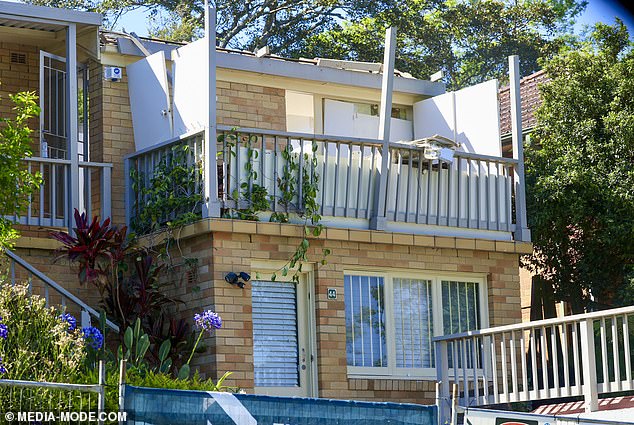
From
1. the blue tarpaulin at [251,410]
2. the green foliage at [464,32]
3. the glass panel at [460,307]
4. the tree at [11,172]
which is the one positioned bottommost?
the blue tarpaulin at [251,410]

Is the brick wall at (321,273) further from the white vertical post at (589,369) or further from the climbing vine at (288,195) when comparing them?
the white vertical post at (589,369)

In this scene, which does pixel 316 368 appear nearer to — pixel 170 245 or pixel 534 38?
pixel 170 245

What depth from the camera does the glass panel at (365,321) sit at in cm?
1451

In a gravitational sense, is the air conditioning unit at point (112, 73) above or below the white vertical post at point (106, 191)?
above

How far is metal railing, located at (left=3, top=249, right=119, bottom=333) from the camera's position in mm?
12328

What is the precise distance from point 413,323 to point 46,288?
199 inches

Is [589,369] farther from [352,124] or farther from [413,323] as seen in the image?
[352,124]

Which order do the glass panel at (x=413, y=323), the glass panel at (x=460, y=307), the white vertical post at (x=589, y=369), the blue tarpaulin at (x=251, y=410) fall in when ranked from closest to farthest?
the blue tarpaulin at (x=251, y=410), the white vertical post at (x=589, y=369), the glass panel at (x=413, y=323), the glass panel at (x=460, y=307)

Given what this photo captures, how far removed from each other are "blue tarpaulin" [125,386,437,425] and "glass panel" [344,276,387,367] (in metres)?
5.92

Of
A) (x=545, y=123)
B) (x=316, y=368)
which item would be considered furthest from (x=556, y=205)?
(x=316, y=368)

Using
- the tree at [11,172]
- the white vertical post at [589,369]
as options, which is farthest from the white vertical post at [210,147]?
the white vertical post at [589,369]

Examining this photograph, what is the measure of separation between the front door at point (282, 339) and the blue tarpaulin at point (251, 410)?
5.33m

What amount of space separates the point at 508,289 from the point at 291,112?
4.16 meters

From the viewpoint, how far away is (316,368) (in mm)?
14000
